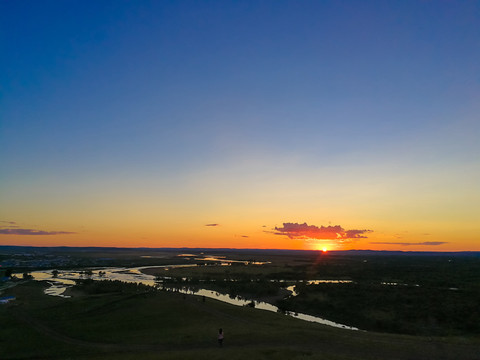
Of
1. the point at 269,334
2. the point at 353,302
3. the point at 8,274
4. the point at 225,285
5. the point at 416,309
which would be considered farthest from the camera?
the point at 8,274

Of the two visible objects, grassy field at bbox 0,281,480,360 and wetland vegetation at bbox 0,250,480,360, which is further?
wetland vegetation at bbox 0,250,480,360

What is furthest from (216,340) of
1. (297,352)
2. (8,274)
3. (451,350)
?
(8,274)

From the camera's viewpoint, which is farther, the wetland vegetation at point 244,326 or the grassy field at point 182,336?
the wetland vegetation at point 244,326

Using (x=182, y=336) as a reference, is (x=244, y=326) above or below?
above

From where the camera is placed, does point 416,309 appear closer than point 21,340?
No

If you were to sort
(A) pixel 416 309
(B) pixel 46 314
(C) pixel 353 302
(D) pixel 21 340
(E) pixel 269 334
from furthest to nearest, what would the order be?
(C) pixel 353 302 → (A) pixel 416 309 → (B) pixel 46 314 → (D) pixel 21 340 → (E) pixel 269 334

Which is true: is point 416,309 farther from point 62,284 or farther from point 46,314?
point 62,284

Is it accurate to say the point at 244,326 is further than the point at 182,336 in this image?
Yes

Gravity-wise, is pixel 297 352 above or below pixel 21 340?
above
